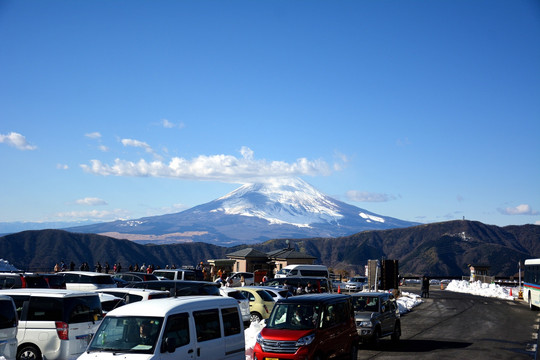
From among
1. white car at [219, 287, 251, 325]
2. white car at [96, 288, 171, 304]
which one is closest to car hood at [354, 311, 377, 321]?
white car at [219, 287, 251, 325]

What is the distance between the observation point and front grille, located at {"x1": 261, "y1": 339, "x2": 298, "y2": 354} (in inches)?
Answer: 588

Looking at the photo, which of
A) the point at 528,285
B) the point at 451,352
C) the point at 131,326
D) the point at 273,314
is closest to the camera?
the point at 131,326

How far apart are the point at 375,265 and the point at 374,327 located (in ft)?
59.5

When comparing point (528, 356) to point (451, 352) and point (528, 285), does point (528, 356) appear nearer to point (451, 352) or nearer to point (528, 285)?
point (451, 352)

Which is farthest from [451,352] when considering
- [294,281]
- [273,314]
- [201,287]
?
[294,281]

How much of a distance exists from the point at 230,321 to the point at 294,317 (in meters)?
3.01

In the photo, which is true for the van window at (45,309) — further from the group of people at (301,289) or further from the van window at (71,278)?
the group of people at (301,289)

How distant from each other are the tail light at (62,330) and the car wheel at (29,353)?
2.35ft

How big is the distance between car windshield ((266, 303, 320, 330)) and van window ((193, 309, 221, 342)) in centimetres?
343

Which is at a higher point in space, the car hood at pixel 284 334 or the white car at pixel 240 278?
the car hood at pixel 284 334

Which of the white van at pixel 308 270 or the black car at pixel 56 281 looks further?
the white van at pixel 308 270

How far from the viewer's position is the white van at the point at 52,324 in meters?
14.4

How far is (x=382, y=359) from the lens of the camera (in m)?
18.7

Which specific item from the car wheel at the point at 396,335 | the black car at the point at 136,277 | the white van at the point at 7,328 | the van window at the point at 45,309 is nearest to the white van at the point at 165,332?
the white van at the point at 7,328
